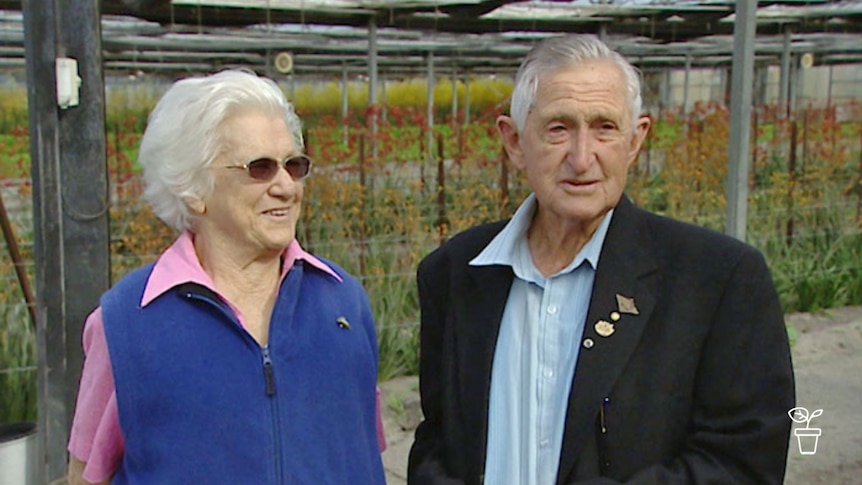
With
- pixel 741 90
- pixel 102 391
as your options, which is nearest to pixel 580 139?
pixel 102 391

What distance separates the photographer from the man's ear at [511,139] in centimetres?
183

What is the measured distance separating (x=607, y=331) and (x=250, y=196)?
686mm

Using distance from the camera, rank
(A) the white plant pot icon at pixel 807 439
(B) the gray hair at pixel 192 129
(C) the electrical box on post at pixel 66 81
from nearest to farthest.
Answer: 1. (B) the gray hair at pixel 192 129
2. (C) the electrical box on post at pixel 66 81
3. (A) the white plant pot icon at pixel 807 439

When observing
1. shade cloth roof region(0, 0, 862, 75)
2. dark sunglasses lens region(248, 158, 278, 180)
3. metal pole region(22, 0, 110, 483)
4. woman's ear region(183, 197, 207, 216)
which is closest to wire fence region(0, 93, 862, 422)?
metal pole region(22, 0, 110, 483)

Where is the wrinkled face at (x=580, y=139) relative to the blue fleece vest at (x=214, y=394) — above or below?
above

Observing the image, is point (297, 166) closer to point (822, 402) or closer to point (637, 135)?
point (637, 135)

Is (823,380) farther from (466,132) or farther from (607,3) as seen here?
(607,3)

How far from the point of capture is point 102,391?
1.72m

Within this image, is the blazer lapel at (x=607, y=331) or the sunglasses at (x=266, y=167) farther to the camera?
the sunglasses at (x=266, y=167)

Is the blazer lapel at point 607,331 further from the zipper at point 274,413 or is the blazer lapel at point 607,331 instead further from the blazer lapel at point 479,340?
the zipper at point 274,413

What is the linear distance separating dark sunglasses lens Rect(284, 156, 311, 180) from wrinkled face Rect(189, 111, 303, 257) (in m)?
0.01

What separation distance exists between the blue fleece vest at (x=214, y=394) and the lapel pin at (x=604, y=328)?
50 centimetres

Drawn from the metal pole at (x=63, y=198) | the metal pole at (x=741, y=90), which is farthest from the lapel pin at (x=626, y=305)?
the metal pole at (x=741, y=90)

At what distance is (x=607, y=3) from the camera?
989 centimetres
